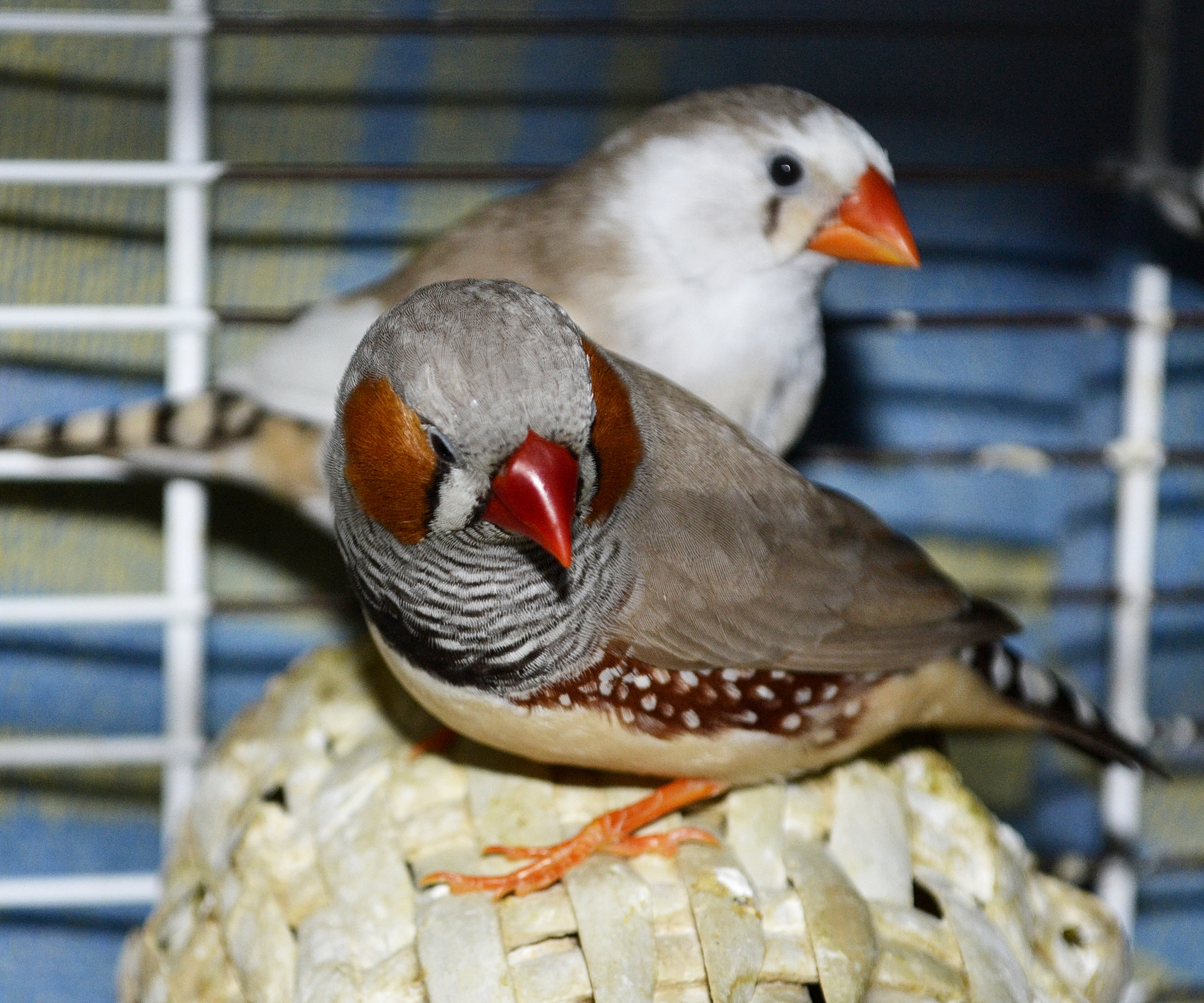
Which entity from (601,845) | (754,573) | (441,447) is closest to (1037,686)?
(754,573)

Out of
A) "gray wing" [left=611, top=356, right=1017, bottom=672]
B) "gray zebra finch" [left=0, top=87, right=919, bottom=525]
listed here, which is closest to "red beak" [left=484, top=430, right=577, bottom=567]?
"gray wing" [left=611, top=356, right=1017, bottom=672]

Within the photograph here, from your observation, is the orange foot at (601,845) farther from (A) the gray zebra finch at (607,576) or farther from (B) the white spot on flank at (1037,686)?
(B) the white spot on flank at (1037,686)

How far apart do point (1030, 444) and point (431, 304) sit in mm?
1259

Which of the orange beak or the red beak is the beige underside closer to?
the red beak

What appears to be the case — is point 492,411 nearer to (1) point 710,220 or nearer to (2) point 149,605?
(1) point 710,220

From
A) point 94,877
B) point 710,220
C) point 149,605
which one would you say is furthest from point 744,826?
point 94,877

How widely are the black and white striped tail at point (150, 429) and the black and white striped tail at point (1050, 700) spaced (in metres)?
0.93

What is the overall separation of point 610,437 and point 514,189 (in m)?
0.98

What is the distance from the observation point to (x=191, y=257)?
Answer: 1739mm

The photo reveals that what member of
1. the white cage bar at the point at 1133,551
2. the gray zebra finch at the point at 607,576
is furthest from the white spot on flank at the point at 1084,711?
the white cage bar at the point at 1133,551

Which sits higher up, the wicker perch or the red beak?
the red beak

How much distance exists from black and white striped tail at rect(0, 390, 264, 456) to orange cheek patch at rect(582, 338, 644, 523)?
0.65 metres

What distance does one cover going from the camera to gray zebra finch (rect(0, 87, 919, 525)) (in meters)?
1.50

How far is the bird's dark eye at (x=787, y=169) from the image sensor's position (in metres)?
1.51
